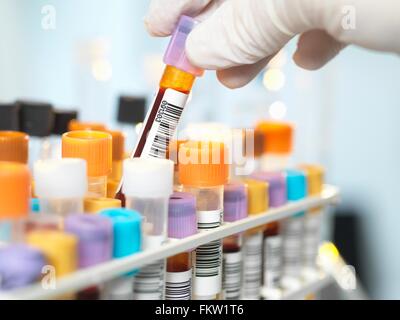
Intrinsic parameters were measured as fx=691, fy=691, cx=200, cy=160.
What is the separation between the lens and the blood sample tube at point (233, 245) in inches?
27.4

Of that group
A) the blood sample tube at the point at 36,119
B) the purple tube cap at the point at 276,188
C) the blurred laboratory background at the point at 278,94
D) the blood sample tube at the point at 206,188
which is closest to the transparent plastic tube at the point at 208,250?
the blood sample tube at the point at 206,188

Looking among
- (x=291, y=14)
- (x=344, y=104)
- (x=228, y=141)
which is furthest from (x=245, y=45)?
(x=344, y=104)

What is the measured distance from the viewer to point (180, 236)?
0.62 m

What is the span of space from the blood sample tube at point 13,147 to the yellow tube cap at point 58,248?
16cm

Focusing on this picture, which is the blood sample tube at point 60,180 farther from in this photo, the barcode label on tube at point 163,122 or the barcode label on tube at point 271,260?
the barcode label on tube at point 271,260

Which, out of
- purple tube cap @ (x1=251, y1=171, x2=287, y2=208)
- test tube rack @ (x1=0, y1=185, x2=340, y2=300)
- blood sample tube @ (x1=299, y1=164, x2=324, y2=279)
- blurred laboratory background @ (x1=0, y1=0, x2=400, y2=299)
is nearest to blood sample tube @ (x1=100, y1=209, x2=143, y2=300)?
test tube rack @ (x1=0, y1=185, x2=340, y2=300)

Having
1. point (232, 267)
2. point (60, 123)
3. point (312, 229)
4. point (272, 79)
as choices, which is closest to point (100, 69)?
point (272, 79)

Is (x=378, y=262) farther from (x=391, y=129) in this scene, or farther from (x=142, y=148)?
(x=142, y=148)

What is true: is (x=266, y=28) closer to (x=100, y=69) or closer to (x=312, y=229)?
(x=312, y=229)

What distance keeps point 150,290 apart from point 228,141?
0.78ft

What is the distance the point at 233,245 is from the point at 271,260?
0.09m

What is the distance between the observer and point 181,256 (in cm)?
64

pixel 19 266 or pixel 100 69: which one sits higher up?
pixel 100 69

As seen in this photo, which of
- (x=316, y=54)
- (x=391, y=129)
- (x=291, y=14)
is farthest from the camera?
(x=391, y=129)
